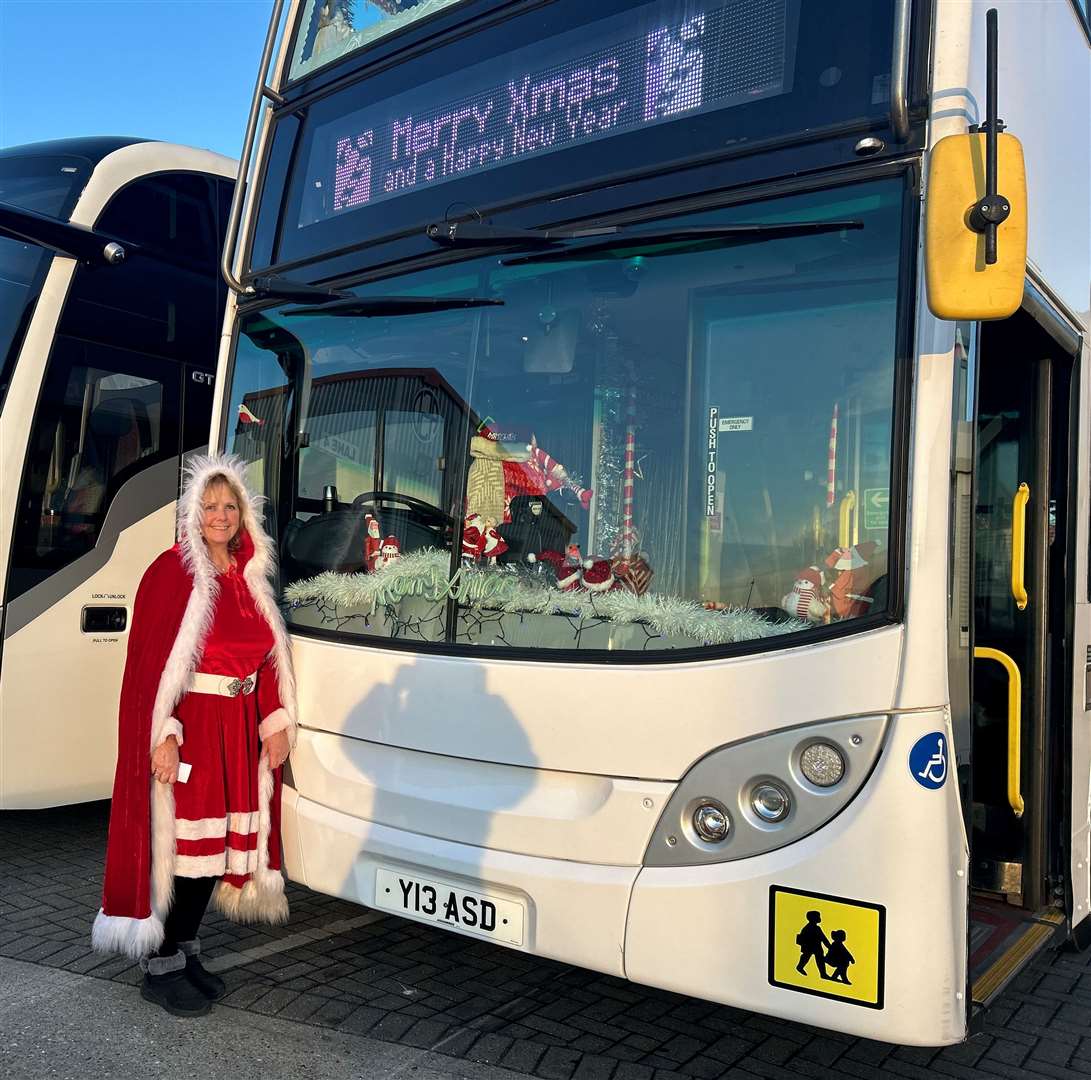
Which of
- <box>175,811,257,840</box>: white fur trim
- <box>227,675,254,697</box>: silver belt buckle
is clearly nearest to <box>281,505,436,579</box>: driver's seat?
<box>227,675,254,697</box>: silver belt buckle

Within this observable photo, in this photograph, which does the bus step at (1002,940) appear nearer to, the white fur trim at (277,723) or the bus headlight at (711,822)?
the bus headlight at (711,822)

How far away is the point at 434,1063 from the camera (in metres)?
3.33

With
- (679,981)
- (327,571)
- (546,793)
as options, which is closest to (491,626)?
(546,793)

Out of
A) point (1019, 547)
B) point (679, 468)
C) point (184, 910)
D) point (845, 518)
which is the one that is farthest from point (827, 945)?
point (184, 910)

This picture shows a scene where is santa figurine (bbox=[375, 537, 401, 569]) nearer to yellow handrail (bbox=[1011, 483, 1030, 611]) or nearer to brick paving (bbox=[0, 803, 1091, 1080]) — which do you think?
brick paving (bbox=[0, 803, 1091, 1080])

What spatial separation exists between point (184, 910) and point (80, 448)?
253 cm

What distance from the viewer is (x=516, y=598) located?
131 inches

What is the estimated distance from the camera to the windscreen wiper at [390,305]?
3496 mm

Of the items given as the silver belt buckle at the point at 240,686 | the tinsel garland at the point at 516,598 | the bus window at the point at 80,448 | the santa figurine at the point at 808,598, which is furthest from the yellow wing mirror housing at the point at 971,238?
the bus window at the point at 80,448

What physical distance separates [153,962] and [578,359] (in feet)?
8.05

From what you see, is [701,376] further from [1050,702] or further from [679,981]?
[1050,702]

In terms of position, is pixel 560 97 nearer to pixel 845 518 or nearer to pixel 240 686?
pixel 845 518

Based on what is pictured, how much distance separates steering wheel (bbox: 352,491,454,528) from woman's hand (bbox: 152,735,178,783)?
3.26ft

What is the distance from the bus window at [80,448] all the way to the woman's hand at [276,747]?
6.43ft
